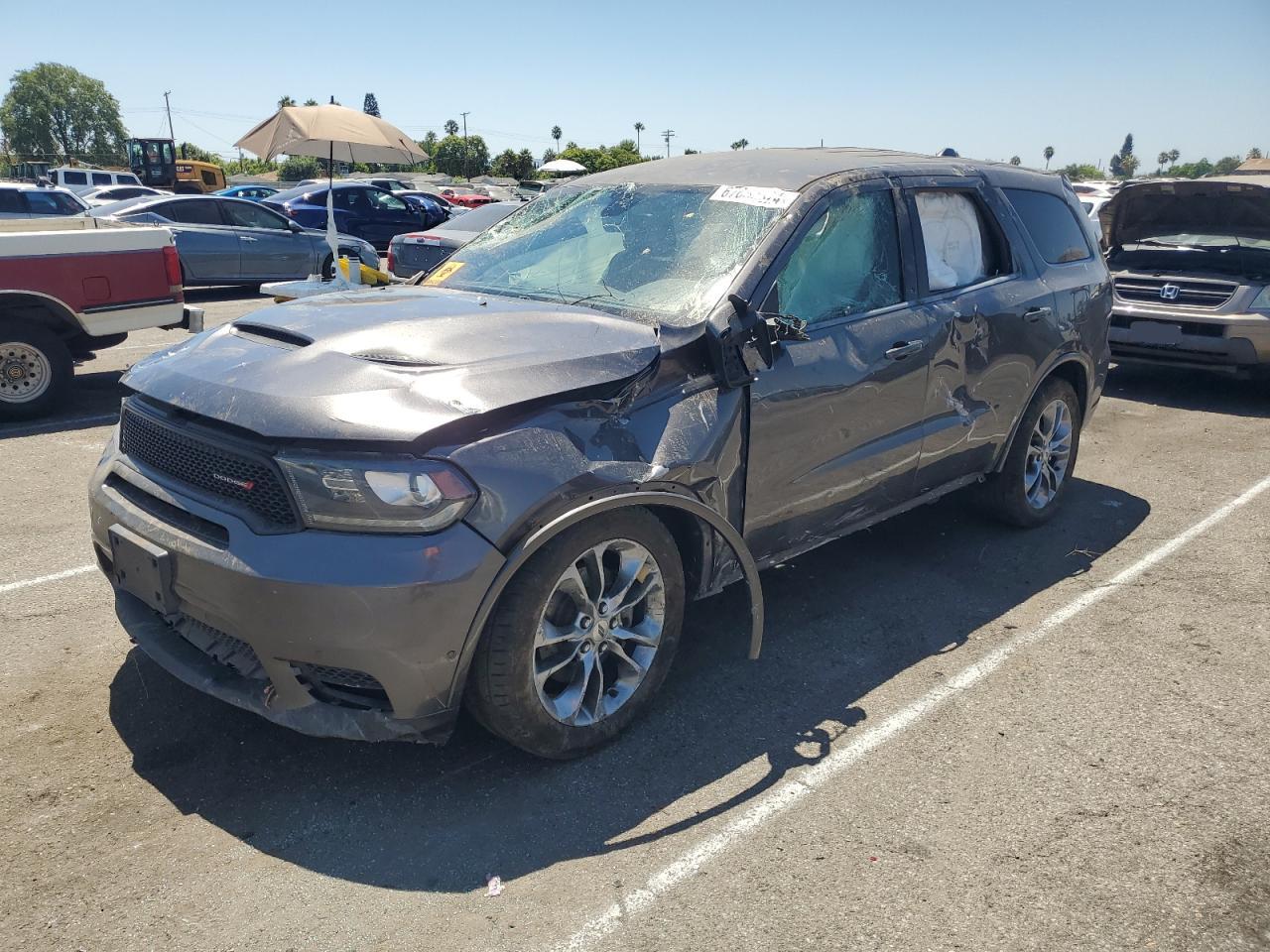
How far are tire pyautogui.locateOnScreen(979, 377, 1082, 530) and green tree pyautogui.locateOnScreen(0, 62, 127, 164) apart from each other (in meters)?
121

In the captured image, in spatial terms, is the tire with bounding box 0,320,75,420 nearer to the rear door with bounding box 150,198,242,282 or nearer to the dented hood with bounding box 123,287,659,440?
the dented hood with bounding box 123,287,659,440

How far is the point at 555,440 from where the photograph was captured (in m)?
2.93

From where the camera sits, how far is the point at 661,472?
10.4ft

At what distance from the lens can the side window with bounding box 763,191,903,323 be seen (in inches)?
149

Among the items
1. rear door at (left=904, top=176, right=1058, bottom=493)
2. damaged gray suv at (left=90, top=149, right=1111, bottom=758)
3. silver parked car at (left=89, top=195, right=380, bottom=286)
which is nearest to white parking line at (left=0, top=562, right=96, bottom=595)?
damaged gray suv at (left=90, top=149, right=1111, bottom=758)

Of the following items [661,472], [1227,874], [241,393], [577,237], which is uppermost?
[577,237]

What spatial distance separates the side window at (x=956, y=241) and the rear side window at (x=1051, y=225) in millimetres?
367

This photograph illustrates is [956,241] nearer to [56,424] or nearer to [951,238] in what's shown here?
[951,238]

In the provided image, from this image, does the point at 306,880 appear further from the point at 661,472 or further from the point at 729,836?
the point at 661,472

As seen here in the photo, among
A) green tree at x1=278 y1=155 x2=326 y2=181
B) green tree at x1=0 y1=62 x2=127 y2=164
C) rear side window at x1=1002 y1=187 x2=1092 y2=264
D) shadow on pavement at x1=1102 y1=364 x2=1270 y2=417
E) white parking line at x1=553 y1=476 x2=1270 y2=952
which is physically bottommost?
white parking line at x1=553 y1=476 x2=1270 y2=952

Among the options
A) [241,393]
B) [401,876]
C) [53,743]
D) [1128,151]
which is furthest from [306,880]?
[1128,151]

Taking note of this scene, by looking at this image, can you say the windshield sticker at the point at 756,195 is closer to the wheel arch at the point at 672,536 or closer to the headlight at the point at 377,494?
the wheel arch at the point at 672,536

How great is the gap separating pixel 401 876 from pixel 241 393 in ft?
4.76

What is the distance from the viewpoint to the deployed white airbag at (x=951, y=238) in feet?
14.5
